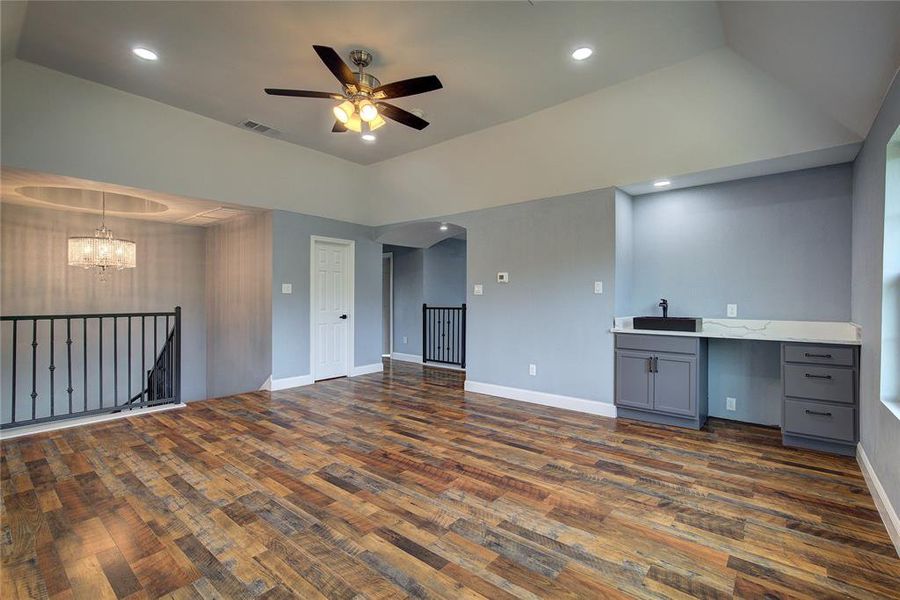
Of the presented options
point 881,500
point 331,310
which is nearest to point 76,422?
point 331,310

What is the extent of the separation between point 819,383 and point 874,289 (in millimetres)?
974

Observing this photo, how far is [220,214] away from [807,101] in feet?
21.3

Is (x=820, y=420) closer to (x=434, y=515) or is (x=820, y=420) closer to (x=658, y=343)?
(x=658, y=343)

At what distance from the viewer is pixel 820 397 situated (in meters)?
3.14

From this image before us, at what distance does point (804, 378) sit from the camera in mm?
3207

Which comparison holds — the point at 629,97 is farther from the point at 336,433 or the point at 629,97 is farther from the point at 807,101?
the point at 336,433

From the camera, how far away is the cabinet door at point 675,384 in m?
3.74

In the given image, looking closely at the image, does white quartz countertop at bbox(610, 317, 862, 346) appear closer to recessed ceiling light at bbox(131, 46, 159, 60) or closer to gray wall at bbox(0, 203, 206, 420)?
recessed ceiling light at bbox(131, 46, 159, 60)

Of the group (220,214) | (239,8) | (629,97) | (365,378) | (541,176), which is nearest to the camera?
(239,8)

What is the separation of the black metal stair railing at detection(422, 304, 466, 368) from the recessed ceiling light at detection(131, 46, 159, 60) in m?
5.30

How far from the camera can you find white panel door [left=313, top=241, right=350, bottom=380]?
19.5 ft

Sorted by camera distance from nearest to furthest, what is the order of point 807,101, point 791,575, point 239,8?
point 791,575 → point 239,8 → point 807,101

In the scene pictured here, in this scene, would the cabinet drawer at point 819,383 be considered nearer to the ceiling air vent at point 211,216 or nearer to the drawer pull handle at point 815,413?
the drawer pull handle at point 815,413

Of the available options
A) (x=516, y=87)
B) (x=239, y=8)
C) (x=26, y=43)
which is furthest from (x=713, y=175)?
(x=26, y=43)
